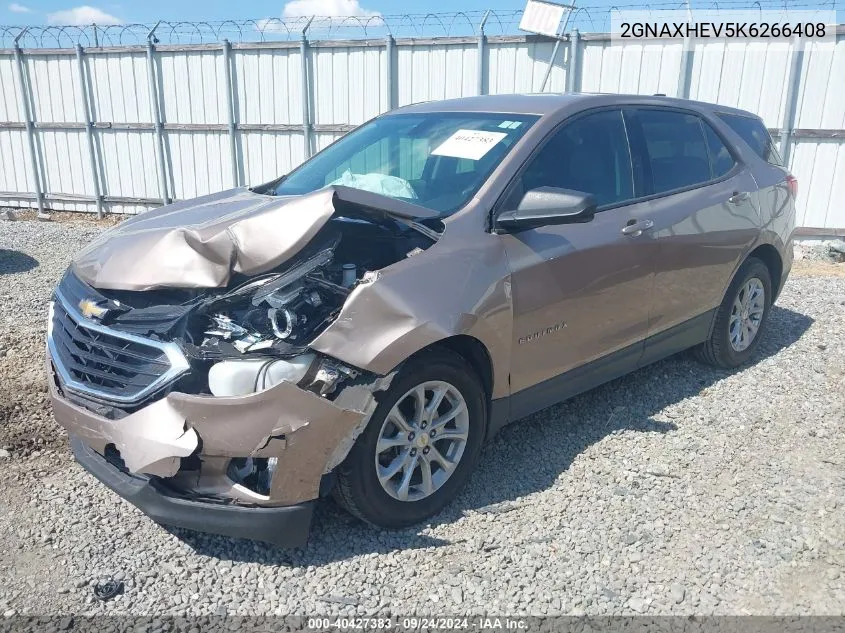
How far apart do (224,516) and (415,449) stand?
0.89 m

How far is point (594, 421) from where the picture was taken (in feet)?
14.3

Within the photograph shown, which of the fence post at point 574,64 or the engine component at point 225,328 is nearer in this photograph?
the engine component at point 225,328

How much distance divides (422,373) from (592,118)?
1.95 m

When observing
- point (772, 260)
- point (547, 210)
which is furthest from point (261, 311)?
point (772, 260)

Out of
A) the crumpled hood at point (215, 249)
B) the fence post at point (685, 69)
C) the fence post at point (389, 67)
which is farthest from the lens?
the fence post at point (389, 67)

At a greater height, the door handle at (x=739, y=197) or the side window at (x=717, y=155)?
the side window at (x=717, y=155)

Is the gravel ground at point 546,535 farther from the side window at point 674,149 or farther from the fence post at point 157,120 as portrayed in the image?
the fence post at point 157,120

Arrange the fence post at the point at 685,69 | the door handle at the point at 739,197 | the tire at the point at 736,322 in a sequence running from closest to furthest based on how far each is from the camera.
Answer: the door handle at the point at 739,197 < the tire at the point at 736,322 < the fence post at the point at 685,69

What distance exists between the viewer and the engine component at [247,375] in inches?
108

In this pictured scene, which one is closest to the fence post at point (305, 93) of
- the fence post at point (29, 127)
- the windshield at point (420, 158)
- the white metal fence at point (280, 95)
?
the white metal fence at point (280, 95)

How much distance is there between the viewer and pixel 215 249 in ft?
9.86

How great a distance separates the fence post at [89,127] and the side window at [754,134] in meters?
11.0

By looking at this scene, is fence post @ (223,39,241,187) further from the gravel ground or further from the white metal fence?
the gravel ground

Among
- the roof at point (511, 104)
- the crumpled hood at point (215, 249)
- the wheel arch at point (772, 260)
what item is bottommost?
the wheel arch at point (772, 260)
